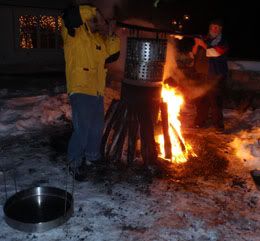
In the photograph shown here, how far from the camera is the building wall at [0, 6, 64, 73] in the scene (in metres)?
16.4

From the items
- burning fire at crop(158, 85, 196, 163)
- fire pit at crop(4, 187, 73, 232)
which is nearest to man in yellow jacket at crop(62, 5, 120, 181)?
fire pit at crop(4, 187, 73, 232)

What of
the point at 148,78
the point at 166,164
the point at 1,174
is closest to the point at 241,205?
the point at 166,164

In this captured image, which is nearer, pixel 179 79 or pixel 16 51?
pixel 179 79

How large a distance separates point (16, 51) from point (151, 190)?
13.7 m

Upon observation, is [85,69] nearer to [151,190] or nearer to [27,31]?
[151,190]

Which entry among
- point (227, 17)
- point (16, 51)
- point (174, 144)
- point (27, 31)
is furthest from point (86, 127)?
point (227, 17)

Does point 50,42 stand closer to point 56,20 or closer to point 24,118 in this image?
point 56,20

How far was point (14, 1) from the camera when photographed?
53.6ft

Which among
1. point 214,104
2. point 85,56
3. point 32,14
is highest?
point 85,56

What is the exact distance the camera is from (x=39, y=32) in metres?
17.7

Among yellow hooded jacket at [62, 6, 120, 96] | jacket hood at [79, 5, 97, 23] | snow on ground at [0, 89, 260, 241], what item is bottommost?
snow on ground at [0, 89, 260, 241]

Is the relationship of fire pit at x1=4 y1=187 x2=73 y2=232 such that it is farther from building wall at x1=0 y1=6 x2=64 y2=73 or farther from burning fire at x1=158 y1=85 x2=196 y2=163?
building wall at x1=0 y1=6 x2=64 y2=73

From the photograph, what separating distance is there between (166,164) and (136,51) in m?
2.08

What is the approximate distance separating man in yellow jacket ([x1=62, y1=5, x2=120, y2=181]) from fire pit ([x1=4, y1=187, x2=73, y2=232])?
2.71 feet
